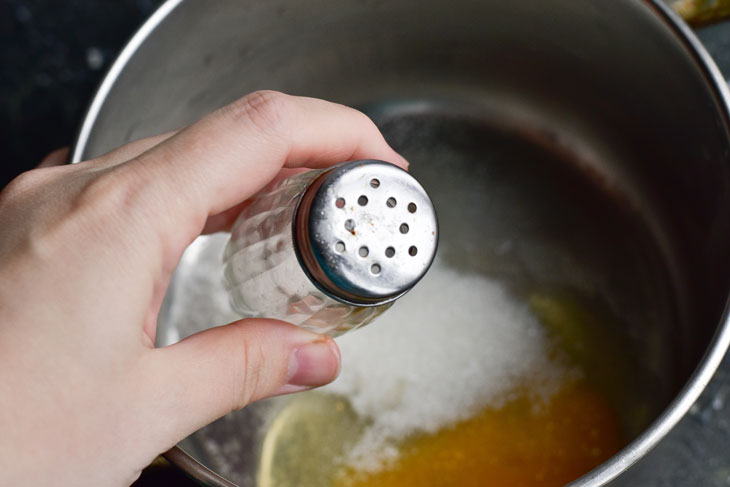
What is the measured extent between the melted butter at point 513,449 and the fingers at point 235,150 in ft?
0.81

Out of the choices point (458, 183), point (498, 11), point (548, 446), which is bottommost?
point (548, 446)

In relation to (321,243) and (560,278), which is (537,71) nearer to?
(560,278)

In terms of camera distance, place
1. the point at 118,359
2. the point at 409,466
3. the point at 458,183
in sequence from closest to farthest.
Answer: the point at 118,359 → the point at 409,466 → the point at 458,183

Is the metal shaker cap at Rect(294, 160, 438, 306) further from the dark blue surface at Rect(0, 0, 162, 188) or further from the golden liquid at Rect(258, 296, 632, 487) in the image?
the dark blue surface at Rect(0, 0, 162, 188)

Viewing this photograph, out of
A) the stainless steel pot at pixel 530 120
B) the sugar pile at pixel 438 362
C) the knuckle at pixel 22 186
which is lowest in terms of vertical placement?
the sugar pile at pixel 438 362

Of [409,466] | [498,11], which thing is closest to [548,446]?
[409,466]

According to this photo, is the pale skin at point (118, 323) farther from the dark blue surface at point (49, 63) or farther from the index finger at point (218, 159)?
the dark blue surface at point (49, 63)

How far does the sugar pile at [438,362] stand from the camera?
577 mm

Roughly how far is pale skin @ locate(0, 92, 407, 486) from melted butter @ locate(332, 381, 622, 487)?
0.19 meters

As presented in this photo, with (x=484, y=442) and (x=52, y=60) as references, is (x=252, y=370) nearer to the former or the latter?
(x=484, y=442)

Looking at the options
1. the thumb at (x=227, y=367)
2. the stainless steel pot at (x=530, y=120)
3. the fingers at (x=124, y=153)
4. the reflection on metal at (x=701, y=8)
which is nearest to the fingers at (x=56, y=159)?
the stainless steel pot at (x=530, y=120)

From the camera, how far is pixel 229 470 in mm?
579

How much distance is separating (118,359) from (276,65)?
1.18ft

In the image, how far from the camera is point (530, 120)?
0.69 metres
